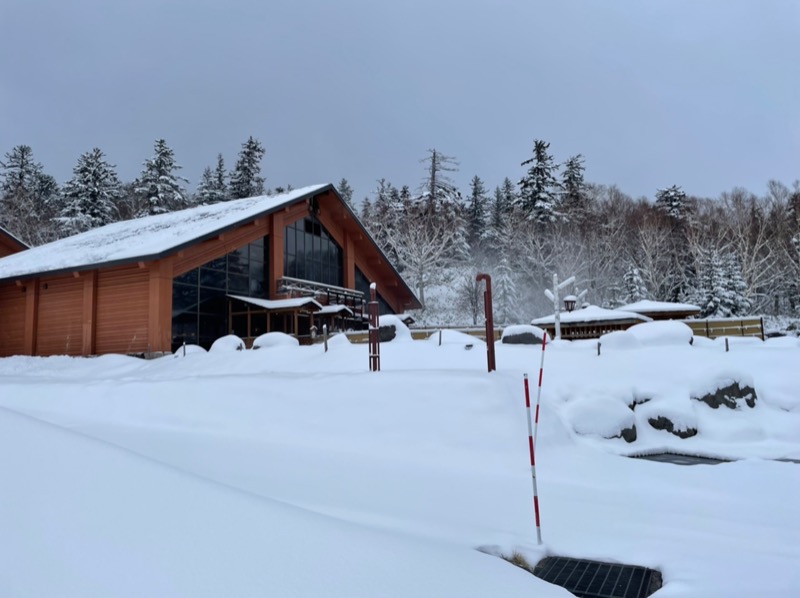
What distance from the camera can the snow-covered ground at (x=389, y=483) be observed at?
8.18ft

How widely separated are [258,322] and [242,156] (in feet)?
93.0

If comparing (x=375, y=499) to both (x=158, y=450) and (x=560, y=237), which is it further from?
(x=560, y=237)

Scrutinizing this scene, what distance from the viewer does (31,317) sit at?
21.1 meters

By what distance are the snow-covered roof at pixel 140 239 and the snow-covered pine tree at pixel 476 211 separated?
33873 millimetres

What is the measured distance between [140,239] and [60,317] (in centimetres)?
417

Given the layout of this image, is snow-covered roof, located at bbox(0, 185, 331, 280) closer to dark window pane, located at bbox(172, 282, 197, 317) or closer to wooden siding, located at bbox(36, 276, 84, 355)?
wooden siding, located at bbox(36, 276, 84, 355)

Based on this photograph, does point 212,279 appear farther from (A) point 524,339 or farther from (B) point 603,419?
(B) point 603,419

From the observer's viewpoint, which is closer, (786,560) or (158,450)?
(786,560)

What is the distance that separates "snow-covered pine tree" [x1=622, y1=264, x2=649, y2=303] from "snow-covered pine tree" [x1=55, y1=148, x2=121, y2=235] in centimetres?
3787

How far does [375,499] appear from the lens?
4570 millimetres

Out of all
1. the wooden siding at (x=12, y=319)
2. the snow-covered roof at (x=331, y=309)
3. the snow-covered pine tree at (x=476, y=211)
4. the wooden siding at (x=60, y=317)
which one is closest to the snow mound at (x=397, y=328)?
the snow-covered roof at (x=331, y=309)

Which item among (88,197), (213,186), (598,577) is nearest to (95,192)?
(88,197)

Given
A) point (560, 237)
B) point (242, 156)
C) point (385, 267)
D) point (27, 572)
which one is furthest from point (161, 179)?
point (27, 572)

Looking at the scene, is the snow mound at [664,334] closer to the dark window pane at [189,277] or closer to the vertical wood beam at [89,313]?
the dark window pane at [189,277]
